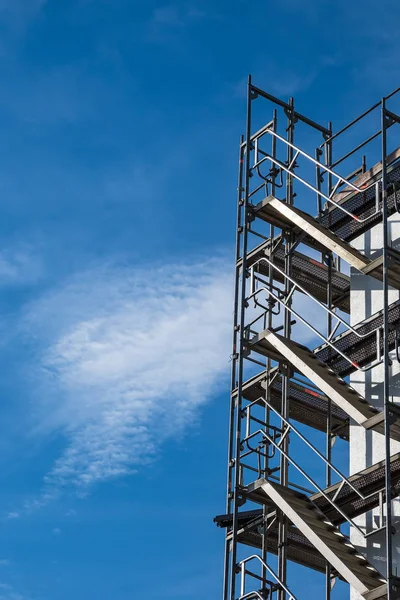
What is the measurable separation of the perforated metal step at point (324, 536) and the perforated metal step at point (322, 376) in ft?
5.20

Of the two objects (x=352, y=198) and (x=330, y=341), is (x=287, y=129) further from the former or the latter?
(x=330, y=341)

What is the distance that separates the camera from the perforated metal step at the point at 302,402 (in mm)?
22141

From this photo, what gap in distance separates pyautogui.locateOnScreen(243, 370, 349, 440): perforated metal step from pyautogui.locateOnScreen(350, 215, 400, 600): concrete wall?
39.4 inches

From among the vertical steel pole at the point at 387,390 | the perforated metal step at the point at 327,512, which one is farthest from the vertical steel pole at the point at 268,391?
the vertical steel pole at the point at 387,390

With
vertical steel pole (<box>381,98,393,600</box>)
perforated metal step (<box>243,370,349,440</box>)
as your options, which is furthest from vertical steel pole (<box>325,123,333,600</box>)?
vertical steel pole (<box>381,98,393,600</box>)

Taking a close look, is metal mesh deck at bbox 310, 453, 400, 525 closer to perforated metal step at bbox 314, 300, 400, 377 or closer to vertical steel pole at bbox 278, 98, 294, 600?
vertical steel pole at bbox 278, 98, 294, 600

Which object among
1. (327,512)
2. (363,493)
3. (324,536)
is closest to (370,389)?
(363,493)

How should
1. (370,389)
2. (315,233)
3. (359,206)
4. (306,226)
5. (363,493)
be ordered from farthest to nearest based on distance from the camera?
(359,206)
(306,226)
(315,233)
(370,389)
(363,493)

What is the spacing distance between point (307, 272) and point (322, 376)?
3972 mm

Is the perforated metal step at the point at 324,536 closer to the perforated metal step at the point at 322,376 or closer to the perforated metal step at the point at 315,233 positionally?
the perforated metal step at the point at 322,376

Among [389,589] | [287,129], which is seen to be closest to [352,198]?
[287,129]

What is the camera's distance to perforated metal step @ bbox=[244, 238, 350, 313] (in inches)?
909

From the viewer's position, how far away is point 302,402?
22.2m

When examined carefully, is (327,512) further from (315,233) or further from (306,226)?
(306,226)
